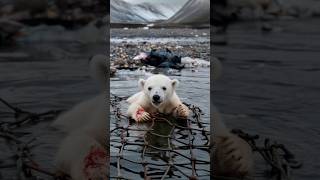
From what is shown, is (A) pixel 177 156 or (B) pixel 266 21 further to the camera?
(A) pixel 177 156

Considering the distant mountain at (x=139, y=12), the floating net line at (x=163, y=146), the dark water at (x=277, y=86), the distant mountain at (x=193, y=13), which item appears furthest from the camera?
the distant mountain at (x=139, y=12)

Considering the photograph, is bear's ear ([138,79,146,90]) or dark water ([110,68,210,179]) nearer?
dark water ([110,68,210,179])

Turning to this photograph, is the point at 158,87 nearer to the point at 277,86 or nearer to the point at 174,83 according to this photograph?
the point at 174,83

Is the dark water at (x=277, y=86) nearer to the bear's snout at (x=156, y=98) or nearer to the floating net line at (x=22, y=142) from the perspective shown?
the bear's snout at (x=156, y=98)

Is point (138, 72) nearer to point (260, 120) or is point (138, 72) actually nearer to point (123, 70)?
point (123, 70)

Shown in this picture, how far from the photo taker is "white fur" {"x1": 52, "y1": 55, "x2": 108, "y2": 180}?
4215 millimetres

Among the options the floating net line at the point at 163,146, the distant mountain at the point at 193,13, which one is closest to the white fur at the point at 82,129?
the floating net line at the point at 163,146

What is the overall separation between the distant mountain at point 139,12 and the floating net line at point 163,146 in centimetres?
81

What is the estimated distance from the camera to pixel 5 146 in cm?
417

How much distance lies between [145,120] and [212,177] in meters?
1.05

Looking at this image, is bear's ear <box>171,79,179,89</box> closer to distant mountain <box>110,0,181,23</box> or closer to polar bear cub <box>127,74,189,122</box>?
polar bear cub <box>127,74,189,122</box>

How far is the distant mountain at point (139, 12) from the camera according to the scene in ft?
16.6

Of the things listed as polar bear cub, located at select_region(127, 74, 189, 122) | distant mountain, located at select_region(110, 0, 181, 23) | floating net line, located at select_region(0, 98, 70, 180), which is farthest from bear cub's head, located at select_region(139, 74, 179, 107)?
floating net line, located at select_region(0, 98, 70, 180)

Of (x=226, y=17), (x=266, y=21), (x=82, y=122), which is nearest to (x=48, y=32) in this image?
(x=82, y=122)
